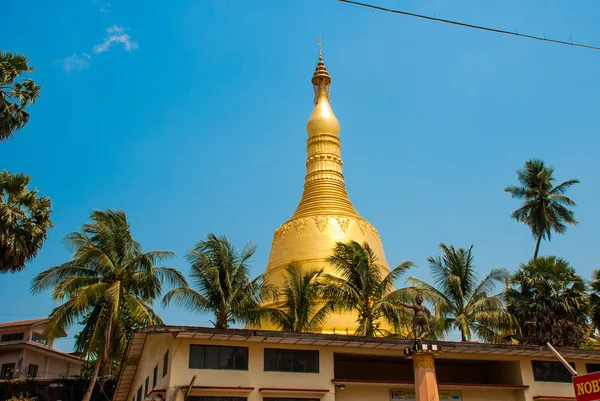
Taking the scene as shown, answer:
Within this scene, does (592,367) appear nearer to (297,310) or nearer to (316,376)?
(316,376)

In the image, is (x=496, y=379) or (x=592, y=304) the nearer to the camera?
(x=496, y=379)

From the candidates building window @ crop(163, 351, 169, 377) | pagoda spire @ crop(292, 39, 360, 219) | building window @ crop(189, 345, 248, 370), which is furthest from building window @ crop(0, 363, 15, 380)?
building window @ crop(189, 345, 248, 370)

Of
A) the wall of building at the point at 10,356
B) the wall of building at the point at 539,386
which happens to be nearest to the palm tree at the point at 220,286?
the wall of building at the point at 539,386

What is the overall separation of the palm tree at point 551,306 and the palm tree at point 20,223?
75.3 ft

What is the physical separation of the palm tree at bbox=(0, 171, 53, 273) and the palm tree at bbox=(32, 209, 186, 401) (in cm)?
285

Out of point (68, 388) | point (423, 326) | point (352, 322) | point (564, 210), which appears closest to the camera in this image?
point (423, 326)

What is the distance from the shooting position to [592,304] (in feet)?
107

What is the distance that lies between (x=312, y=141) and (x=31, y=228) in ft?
79.8

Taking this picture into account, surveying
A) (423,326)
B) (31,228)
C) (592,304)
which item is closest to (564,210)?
(592,304)

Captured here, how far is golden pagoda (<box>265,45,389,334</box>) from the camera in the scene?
1539 inches

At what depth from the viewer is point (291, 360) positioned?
77.2ft

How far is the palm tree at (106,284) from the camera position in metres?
28.3

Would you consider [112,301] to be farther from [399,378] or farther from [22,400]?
[399,378]

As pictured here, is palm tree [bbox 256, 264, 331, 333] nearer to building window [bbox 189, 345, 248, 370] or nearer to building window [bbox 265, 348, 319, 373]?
building window [bbox 265, 348, 319, 373]
